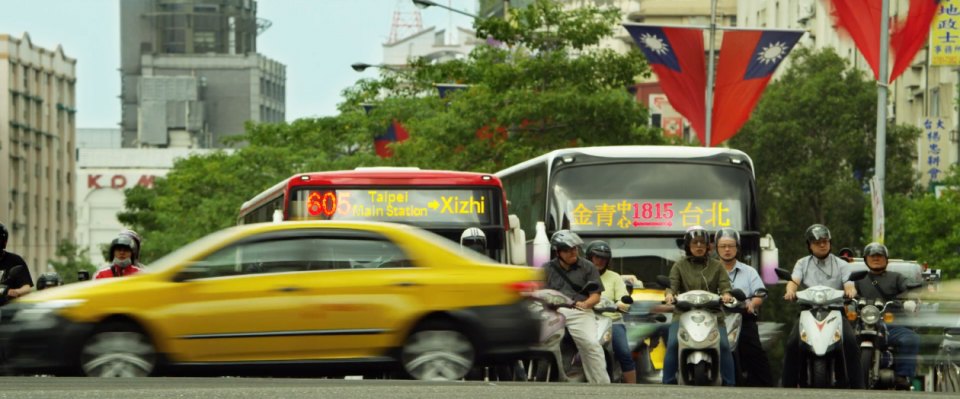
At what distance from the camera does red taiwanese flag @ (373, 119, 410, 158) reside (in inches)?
2431

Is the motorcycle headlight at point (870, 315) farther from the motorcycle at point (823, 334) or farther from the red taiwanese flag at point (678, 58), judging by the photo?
the red taiwanese flag at point (678, 58)

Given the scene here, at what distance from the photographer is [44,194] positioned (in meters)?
142

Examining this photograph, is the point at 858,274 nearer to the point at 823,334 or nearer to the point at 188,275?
the point at 823,334

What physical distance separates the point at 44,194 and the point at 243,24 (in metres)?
60.6

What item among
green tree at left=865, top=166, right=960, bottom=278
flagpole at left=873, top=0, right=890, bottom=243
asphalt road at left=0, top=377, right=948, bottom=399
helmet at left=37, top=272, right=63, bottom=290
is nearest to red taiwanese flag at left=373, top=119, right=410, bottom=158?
green tree at left=865, top=166, right=960, bottom=278

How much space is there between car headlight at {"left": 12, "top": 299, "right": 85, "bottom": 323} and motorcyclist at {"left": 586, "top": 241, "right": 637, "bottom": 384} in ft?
14.1

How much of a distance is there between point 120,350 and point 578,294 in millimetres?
3611

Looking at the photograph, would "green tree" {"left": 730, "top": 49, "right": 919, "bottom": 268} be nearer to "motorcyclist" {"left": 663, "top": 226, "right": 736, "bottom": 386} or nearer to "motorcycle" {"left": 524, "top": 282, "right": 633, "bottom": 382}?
"motorcycle" {"left": 524, "top": 282, "right": 633, "bottom": 382}

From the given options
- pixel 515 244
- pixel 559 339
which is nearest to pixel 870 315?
pixel 559 339

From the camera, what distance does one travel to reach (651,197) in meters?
25.2

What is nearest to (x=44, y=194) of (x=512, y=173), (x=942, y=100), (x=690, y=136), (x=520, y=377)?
(x=690, y=136)

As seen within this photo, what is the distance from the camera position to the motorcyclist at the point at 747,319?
52.5 ft

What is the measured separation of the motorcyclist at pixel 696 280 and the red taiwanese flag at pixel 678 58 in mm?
20941

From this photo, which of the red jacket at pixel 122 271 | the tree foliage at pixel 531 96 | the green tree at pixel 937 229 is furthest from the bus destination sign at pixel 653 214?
the green tree at pixel 937 229
